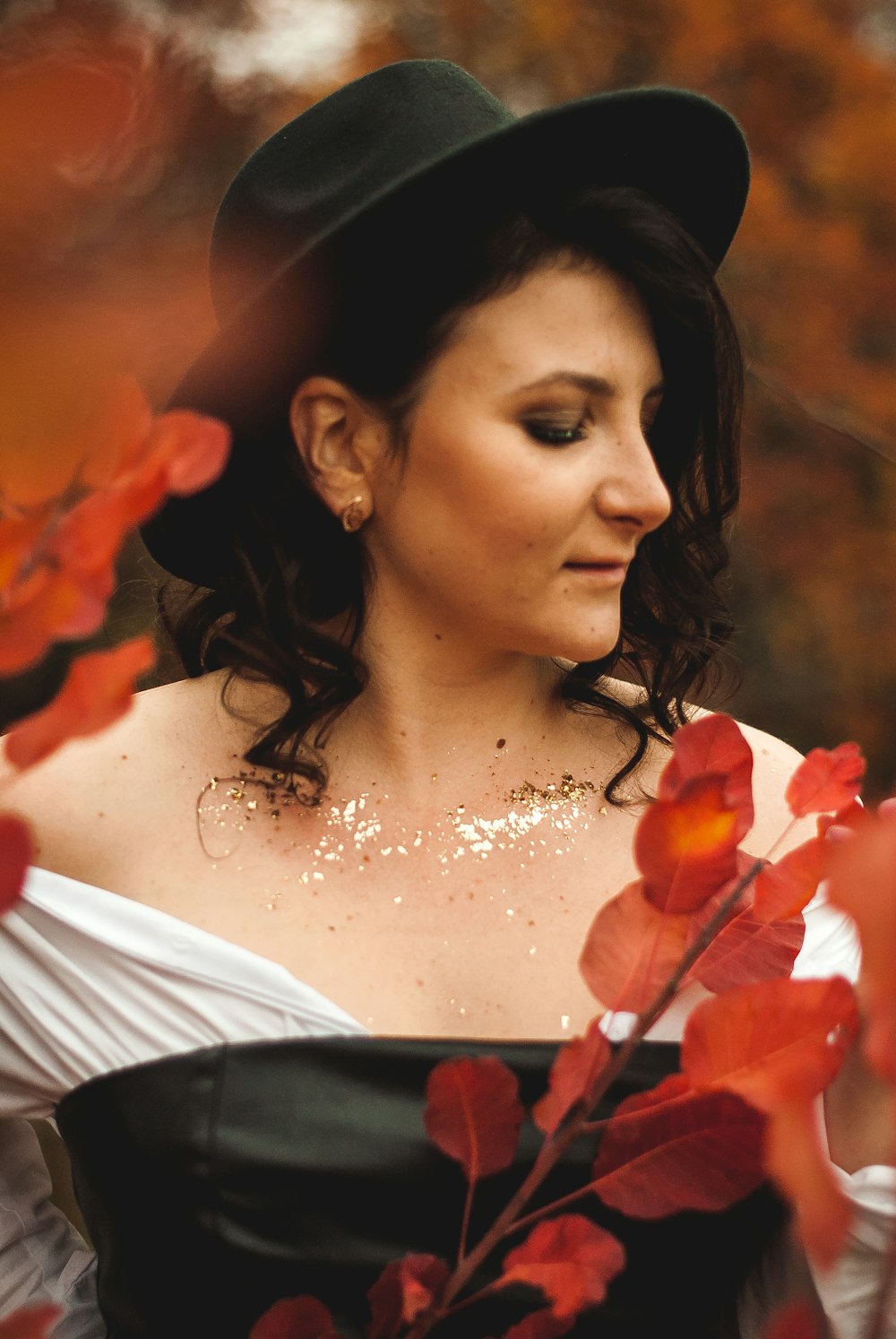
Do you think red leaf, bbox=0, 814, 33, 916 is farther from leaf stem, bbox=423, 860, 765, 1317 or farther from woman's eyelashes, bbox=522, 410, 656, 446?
woman's eyelashes, bbox=522, 410, 656, 446

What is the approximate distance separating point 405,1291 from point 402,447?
0.93 m

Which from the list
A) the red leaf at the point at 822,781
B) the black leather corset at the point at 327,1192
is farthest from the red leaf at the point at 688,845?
the black leather corset at the point at 327,1192

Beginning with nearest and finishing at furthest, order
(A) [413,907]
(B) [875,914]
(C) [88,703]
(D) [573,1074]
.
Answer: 1. (B) [875,914]
2. (C) [88,703]
3. (D) [573,1074]
4. (A) [413,907]

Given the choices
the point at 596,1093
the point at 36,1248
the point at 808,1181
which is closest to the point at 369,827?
the point at 36,1248

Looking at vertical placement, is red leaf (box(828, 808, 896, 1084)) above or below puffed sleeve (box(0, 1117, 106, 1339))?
above

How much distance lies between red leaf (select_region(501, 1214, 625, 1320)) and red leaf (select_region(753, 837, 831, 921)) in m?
0.24

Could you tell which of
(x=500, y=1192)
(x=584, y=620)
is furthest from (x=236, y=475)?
(x=500, y=1192)

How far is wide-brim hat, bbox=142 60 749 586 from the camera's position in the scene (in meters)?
1.35

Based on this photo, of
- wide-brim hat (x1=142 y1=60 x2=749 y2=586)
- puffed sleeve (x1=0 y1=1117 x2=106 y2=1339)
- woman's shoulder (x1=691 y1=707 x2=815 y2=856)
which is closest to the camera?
wide-brim hat (x1=142 y1=60 x2=749 y2=586)

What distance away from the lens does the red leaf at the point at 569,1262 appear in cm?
80

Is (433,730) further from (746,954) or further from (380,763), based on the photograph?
(746,954)

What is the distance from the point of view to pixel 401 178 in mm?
1297

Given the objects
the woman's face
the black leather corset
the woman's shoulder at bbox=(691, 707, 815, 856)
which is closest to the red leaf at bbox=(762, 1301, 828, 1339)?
the black leather corset

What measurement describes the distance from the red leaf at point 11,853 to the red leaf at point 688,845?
0.33m
